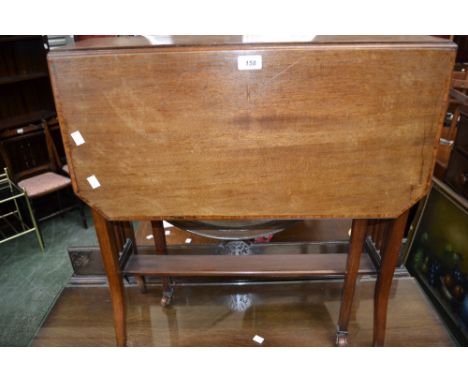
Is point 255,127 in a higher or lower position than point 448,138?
higher

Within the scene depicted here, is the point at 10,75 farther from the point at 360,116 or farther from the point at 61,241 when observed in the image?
the point at 360,116

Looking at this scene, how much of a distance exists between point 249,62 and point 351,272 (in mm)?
990

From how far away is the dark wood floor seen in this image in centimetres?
175

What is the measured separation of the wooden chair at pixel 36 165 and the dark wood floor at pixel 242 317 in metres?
1.64

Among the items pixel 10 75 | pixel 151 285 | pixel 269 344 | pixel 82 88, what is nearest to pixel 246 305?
pixel 269 344

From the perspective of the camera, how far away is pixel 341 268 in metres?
1.61

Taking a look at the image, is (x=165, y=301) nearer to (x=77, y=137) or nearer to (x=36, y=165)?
(x=77, y=137)


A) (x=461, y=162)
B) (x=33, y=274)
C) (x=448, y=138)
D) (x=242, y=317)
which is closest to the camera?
(x=242, y=317)

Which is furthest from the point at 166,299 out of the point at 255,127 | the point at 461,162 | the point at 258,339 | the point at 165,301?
the point at 461,162

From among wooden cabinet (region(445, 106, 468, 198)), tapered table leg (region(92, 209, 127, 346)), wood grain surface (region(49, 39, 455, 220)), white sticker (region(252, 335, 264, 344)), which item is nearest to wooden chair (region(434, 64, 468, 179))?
wooden cabinet (region(445, 106, 468, 198))

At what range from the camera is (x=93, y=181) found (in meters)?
1.21

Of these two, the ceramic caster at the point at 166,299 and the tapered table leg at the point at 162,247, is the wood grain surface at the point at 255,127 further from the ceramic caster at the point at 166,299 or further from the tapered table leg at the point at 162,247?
the ceramic caster at the point at 166,299

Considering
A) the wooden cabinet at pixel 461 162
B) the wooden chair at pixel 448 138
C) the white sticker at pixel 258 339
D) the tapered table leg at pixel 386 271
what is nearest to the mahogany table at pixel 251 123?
the tapered table leg at pixel 386 271

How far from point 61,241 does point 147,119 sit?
2.80 m
